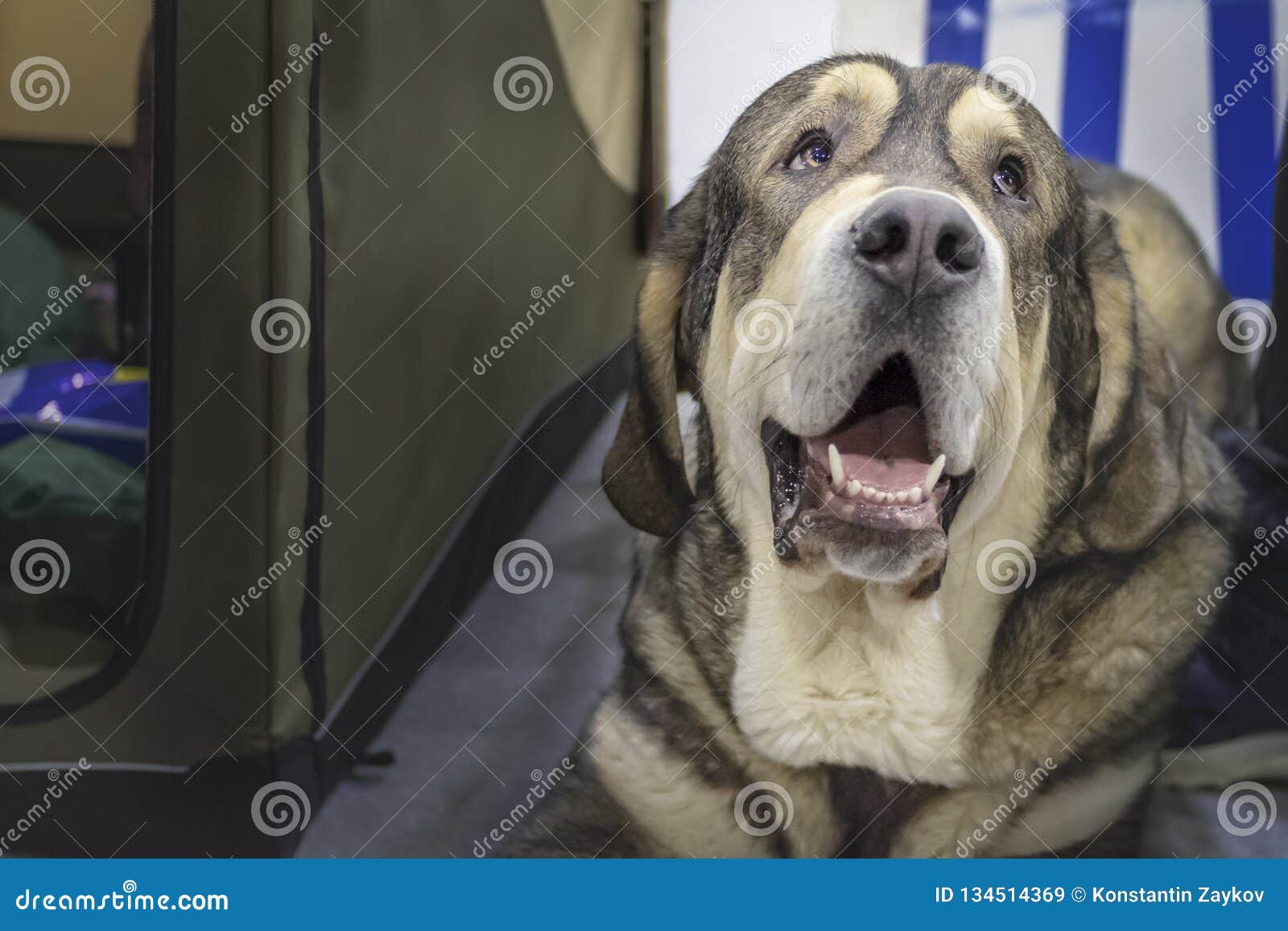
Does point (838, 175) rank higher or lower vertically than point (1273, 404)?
higher

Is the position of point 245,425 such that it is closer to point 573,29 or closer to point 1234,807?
point 573,29

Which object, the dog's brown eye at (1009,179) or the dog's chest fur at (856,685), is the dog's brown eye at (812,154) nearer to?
the dog's brown eye at (1009,179)

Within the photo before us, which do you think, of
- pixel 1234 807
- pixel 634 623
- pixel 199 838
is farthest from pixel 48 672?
pixel 1234 807

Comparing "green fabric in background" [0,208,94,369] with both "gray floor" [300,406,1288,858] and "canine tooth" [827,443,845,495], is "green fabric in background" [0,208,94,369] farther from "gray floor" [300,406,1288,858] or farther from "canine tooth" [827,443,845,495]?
"canine tooth" [827,443,845,495]

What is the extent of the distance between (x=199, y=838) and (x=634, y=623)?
3.68 ft

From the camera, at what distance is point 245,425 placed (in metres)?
2.37

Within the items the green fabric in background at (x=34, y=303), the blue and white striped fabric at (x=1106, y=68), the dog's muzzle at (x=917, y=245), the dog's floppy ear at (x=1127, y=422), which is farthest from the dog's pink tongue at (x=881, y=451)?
the green fabric in background at (x=34, y=303)

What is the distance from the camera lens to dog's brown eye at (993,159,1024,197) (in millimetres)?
2193

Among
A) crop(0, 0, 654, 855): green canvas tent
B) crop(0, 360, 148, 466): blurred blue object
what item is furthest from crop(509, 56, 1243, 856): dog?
crop(0, 360, 148, 466): blurred blue object

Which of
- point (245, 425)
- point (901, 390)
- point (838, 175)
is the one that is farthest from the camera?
point (245, 425)

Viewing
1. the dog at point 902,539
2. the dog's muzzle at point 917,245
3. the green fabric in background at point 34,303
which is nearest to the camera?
the dog's muzzle at point 917,245

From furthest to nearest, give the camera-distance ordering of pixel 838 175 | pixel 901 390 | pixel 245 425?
pixel 245 425 → pixel 838 175 → pixel 901 390

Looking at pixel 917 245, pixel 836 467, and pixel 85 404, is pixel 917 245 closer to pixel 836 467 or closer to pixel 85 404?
pixel 836 467

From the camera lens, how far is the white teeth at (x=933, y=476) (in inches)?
82.7
